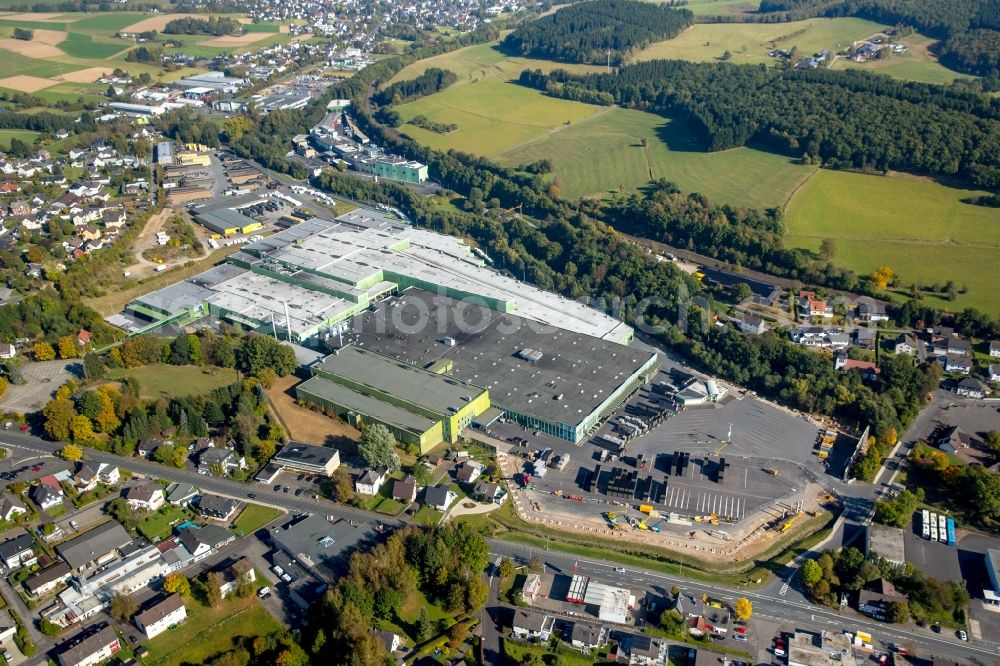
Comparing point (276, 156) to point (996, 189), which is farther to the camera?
point (276, 156)

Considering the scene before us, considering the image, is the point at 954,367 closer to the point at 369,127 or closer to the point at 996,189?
the point at 996,189

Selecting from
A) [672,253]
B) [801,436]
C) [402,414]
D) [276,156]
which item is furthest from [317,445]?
[276,156]

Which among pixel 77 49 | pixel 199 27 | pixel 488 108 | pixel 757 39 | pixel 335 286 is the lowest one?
pixel 335 286

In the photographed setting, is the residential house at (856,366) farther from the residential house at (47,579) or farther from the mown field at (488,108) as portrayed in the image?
the mown field at (488,108)

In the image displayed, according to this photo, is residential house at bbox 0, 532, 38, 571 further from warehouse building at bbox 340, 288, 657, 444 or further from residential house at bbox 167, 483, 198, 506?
warehouse building at bbox 340, 288, 657, 444

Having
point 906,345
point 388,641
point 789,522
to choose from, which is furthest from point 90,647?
point 906,345

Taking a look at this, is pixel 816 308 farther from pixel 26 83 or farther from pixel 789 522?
pixel 26 83

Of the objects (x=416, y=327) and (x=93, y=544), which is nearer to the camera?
(x=93, y=544)

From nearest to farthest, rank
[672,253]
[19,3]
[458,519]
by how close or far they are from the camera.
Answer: [458,519] → [672,253] → [19,3]
